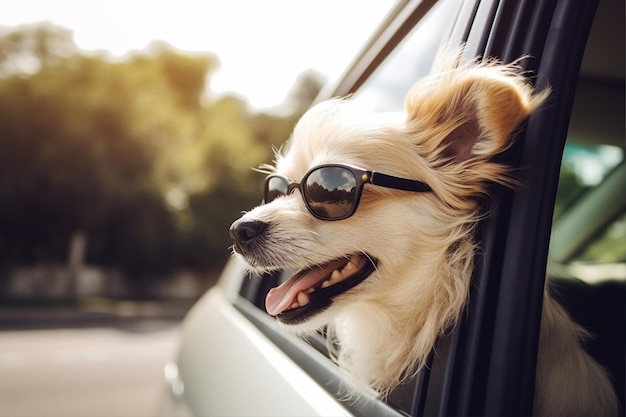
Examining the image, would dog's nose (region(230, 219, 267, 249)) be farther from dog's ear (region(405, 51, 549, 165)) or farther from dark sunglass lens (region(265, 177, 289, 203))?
dog's ear (region(405, 51, 549, 165))

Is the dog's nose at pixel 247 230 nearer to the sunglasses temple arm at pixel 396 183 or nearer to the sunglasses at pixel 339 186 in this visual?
the sunglasses at pixel 339 186

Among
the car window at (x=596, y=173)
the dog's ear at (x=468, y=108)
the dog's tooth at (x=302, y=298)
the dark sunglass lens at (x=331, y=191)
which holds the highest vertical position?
the car window at (x=596, y=173)

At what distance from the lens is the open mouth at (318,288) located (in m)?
1.40

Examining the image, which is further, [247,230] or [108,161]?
[108,161]

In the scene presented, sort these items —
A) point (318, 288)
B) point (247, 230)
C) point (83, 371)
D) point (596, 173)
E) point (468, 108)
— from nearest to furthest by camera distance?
point (468, 108), point (318, 288), point (247, 230), point (596, 173), point (83, 371)

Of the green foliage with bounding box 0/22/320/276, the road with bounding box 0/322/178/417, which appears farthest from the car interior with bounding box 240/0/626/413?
the green foliage with bounding box 0/22/320/276

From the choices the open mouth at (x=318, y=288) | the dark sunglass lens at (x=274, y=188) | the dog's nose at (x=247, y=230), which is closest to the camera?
the open mouth at (x=318, y=288)

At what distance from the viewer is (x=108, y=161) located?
18.2m

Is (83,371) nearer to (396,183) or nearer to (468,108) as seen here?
(396,183)

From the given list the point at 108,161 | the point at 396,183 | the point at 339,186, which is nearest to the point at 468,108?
the point at 396,183

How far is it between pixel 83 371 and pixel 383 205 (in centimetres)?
935

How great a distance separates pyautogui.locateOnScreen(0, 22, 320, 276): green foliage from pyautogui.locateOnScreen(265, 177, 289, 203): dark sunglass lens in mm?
13562

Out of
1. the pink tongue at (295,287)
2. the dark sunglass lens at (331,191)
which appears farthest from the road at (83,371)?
the dark sunglass lens at (331,191)

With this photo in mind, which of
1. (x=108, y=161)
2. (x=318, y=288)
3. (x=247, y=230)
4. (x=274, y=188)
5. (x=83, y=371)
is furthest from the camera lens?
(x=108, y=161)
